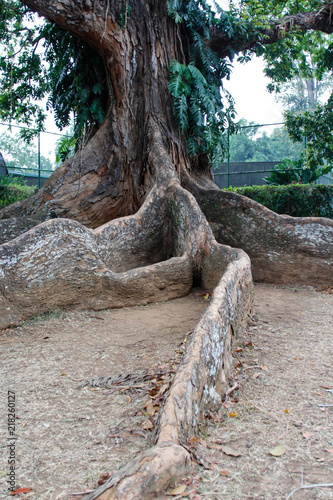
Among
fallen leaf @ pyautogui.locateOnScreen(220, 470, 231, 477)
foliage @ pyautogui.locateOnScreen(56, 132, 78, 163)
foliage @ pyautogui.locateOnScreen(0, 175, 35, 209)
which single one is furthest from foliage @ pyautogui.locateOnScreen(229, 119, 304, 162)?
fallen leaf @ pyautogui.locateOnScreen(220, 470, 231, 477)

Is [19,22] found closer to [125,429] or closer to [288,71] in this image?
[288,71]

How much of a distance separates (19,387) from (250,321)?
6.85 feet

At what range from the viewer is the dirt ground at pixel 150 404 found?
1664mm

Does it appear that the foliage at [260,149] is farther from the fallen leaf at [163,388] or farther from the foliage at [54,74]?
the fallen leaf at [163,388]

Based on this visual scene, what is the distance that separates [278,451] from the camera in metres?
1.82

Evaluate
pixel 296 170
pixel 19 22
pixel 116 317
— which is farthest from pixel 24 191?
pixel 116 317

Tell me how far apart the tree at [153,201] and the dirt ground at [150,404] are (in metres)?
0.41

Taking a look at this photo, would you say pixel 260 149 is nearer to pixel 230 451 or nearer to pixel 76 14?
pixel 76 14

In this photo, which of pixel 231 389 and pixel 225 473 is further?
pixel 231 389

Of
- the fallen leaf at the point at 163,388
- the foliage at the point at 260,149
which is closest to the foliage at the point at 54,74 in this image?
the fallen leaf at the point at 163,388

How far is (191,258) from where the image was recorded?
467 centimetres

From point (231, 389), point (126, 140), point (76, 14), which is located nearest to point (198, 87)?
point (126, 140)

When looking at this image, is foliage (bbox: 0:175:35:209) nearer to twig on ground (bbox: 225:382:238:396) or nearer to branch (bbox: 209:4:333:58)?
branch (bbox: 209:4:333:58)

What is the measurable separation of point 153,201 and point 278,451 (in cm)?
386
